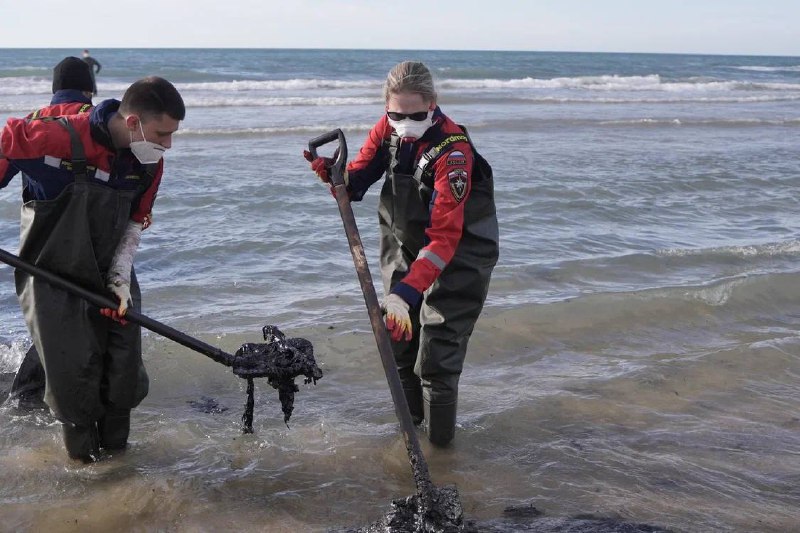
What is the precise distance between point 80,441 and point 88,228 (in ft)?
3.19

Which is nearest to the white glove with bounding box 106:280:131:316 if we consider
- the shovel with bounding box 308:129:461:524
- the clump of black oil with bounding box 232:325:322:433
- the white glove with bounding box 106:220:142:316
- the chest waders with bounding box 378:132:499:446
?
the white glove with bounding box 106:220:142:316

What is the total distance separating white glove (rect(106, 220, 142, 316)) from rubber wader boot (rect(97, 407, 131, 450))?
0.62 meters

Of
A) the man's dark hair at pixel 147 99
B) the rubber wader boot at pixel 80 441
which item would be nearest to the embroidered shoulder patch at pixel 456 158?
the man's dark hair at pixel 147 99

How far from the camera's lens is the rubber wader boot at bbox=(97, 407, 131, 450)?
12.3ft

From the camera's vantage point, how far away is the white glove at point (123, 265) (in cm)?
341

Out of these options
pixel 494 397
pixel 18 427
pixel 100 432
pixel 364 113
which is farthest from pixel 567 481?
pixel 364 113

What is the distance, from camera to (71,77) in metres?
4.39

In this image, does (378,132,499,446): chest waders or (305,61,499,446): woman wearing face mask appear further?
(378,132,499,446): chest waders

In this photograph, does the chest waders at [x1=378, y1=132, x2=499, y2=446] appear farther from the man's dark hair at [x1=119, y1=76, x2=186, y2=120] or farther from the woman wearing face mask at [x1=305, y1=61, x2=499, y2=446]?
the man's dark hair at [x1=119, y1=76, x2=186, y2=120]

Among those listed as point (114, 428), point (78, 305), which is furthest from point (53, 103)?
point (114, 428)

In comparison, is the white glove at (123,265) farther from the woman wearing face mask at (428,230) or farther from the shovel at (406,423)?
the shovel at (406,423)

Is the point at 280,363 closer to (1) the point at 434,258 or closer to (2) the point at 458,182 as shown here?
(1) the point at 434,258

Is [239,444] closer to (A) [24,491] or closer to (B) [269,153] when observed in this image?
(A) [24,491]

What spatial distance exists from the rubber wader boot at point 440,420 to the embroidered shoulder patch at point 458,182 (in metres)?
0.97
